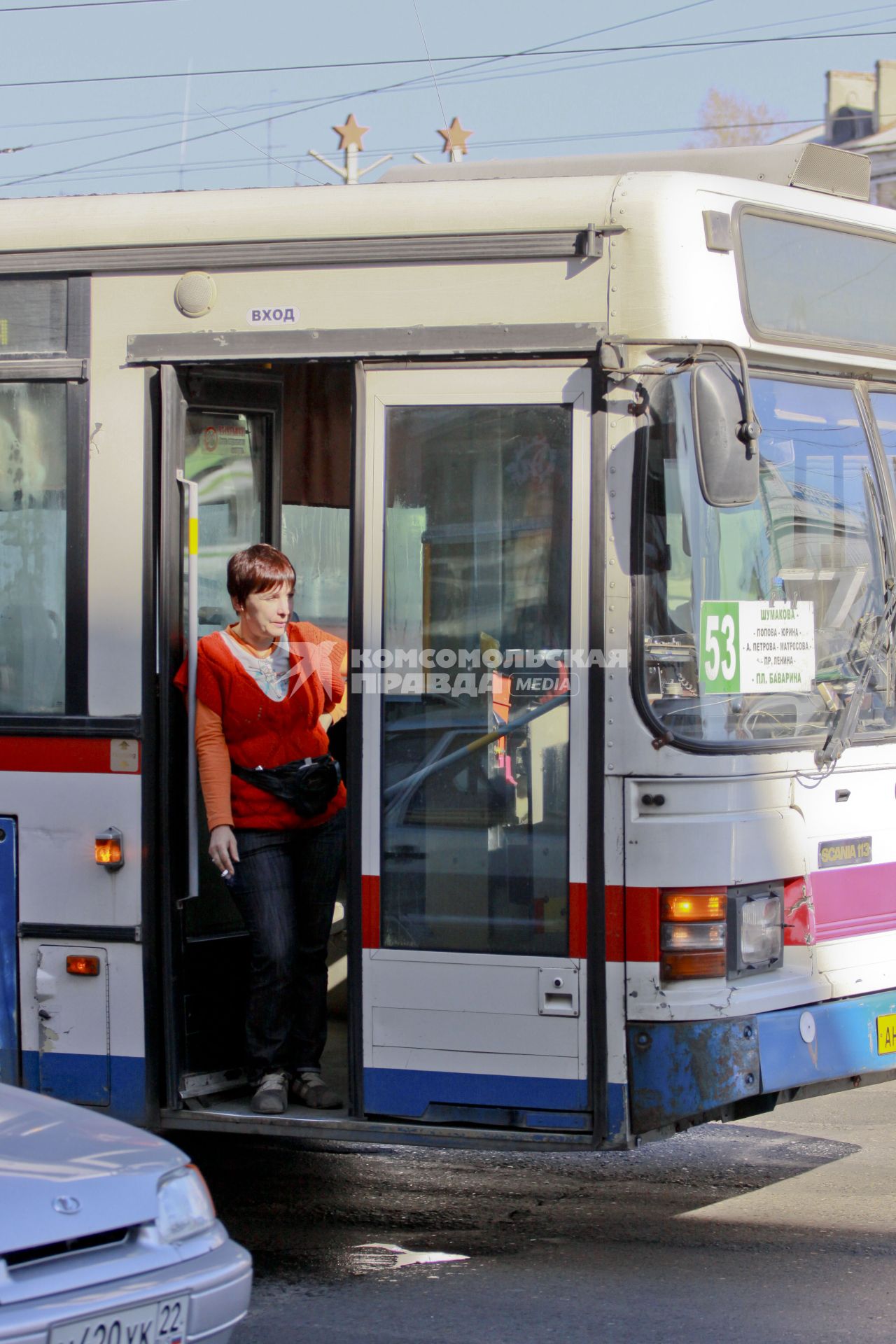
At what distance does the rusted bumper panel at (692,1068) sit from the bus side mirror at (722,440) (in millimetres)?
1474

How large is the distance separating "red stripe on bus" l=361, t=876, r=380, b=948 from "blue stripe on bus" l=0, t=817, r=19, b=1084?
1158 mm

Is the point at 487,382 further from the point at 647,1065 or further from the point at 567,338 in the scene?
the point at 647,1065

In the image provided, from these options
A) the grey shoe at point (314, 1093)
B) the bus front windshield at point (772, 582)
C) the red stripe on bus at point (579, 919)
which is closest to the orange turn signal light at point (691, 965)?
the red stripe on bus at point (579, 919)

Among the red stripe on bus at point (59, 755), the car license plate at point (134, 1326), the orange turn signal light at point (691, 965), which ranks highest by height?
the red stripe on bus at point (59, 755)

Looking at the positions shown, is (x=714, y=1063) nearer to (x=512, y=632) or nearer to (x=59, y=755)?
(x=512, y=632)

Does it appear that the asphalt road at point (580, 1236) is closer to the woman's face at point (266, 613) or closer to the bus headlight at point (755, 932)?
the bus headlight at point (755, 932)

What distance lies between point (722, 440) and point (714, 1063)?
1732 millimetres

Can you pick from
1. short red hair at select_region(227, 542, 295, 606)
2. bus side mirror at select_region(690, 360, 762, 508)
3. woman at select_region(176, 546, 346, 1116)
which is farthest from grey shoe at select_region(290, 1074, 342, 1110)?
bus side mirror at select_region(690, 360, 762, 508)

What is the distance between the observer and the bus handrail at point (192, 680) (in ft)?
15.7

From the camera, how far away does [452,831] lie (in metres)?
4.51

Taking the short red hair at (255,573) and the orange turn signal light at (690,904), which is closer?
the orange turn signal light at (690,904)

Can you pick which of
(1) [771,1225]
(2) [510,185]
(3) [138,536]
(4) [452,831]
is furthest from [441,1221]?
(2) [510,185]

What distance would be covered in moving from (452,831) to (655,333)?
1572 mm

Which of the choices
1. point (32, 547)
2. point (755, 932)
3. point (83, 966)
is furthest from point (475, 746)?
point (32, 547)
